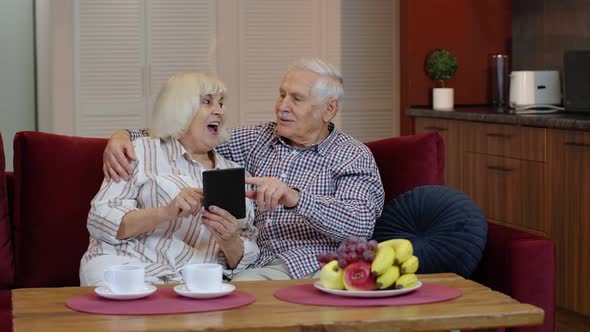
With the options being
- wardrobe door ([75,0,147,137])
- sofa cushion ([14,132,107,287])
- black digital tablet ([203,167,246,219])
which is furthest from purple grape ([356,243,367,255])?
wardrobe door ([75,0,147,137])

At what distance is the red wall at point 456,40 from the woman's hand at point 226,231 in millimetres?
3304

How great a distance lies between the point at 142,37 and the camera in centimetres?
621

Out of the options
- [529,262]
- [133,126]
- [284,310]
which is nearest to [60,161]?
[284,310]

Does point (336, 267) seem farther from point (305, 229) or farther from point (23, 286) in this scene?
point (23, 286)

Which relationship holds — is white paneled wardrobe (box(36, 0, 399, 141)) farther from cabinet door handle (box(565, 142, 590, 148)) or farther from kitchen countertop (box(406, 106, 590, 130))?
cabinet door handle (box(565, 142, 590, 148))

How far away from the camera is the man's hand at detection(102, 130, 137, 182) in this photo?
9.70ft

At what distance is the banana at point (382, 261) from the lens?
2.28 m

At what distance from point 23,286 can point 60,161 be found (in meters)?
0.40

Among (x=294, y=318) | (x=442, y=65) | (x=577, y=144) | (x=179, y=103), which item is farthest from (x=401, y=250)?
(x=442, y=65)

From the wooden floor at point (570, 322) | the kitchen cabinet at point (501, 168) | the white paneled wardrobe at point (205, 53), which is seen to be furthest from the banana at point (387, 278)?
the white paneled wardrobe at point (205, 53)

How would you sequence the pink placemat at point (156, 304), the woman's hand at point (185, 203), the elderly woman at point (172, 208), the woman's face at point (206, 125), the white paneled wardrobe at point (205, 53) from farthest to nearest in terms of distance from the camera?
the white paneled wardrobe at point (205, 53) < the woman's face at point (206, 125) < the elderly woman at point (172, 208) < the woman's hand at point (185, 203) < the pink placemat at point (156, 304)

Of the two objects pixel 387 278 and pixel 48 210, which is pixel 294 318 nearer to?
pixel 387 278

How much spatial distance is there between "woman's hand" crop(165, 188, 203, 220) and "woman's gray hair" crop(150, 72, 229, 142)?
321 millimetres

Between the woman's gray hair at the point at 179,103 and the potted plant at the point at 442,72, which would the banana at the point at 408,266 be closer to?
the woman's gray hair at the point at 179,103
